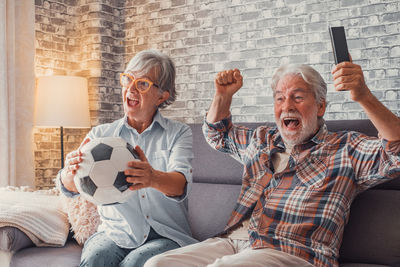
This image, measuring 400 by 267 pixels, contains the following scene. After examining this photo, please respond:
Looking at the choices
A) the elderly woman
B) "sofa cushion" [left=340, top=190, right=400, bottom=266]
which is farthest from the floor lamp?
"sofa cushion" [left=340, top=190, right=400, bottom=266]

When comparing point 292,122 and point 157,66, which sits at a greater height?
point 157,66

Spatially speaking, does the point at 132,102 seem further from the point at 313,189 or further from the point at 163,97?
the point at 313,189

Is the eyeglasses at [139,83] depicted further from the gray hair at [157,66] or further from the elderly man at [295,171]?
the elderly man at [295,171]

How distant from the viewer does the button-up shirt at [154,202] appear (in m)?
1.86

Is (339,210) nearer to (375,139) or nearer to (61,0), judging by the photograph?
(375,139)

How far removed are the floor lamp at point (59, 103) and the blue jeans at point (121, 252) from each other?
1648mm

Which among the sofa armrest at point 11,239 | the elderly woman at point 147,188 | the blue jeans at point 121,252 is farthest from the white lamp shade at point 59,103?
the blue jeans at point 121,252

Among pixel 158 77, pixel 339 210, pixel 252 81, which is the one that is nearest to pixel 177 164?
pixel 158 77

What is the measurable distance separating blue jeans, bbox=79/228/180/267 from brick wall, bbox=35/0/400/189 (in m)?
1.72

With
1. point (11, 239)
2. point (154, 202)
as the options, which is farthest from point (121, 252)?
point (11, 239)

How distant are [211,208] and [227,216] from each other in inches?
3.9

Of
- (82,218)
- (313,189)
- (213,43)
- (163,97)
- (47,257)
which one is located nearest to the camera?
(313,189)

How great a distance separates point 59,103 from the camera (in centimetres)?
339

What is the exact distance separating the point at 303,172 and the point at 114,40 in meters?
2.55
